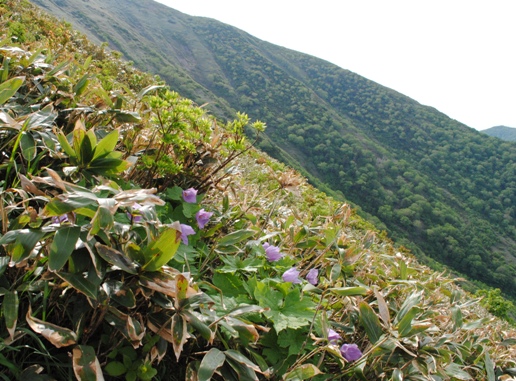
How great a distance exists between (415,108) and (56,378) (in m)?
110

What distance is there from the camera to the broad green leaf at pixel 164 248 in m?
1.00

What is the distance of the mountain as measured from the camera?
6247cm

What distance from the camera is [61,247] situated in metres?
0.89

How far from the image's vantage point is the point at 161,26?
379 ft

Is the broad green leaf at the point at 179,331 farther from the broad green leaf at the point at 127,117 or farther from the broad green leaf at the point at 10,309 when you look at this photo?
the broad green leaf at the point at 127,117

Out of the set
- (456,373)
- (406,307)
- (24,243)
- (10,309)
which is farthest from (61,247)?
(456,373)

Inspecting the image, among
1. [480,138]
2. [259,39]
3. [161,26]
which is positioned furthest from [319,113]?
[161,26]

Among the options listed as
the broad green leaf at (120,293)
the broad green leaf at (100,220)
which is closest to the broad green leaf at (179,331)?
the broad green leaf at (120,293)

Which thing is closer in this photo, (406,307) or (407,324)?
(407,324)

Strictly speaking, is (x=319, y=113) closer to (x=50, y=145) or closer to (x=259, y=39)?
(x=259, y=39)

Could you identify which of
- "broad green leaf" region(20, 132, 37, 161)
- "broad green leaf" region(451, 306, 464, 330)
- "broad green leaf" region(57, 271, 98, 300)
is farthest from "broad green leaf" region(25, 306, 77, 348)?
"broad green leaf" region(451, 306, 464, 330)

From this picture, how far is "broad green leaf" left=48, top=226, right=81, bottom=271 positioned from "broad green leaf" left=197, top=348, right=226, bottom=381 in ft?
1.65

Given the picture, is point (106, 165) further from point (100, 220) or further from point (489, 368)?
point (489, 368)

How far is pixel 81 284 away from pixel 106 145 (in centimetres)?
57
